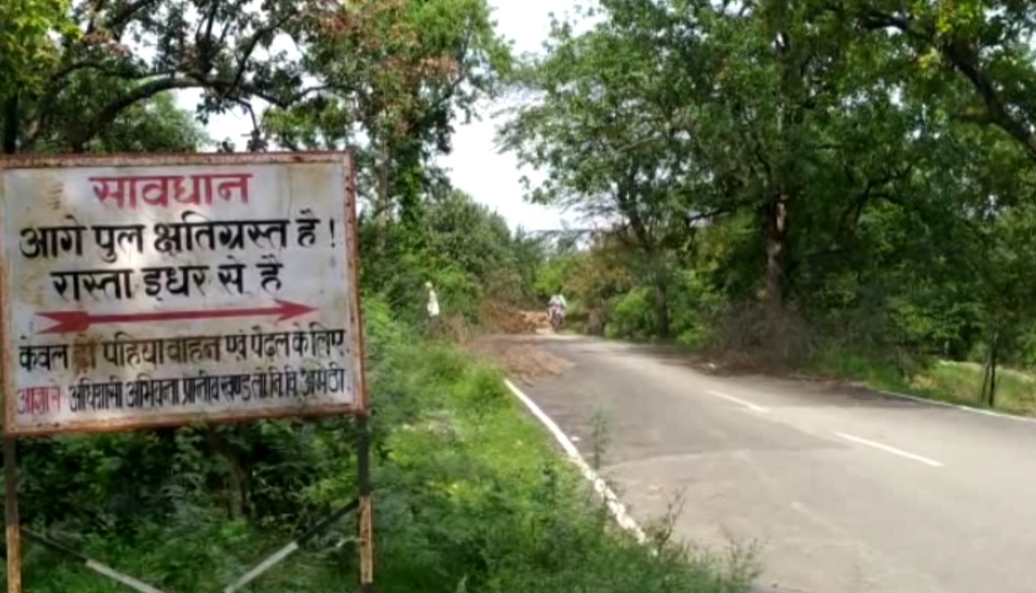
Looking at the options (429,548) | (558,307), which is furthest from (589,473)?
(558,307)

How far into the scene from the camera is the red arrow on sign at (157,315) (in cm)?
545

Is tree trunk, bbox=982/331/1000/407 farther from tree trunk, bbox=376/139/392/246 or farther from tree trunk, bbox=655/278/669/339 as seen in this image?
tree trunk, bbox=655/278/669/339

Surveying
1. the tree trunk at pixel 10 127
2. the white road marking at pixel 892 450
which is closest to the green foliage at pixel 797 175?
the white road marking at pixel 892 450

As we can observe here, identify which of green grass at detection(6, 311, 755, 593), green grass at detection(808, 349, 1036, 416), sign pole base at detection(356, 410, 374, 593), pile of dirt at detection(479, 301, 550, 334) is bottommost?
green grass at detection(808, 349, 1036, 416)

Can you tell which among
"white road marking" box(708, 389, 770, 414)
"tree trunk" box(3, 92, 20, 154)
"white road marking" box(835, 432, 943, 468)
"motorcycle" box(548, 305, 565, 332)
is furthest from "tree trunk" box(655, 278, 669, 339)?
"white road marking" box(835, 432, 943, 468)

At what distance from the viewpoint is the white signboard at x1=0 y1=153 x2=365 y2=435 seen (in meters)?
5.43

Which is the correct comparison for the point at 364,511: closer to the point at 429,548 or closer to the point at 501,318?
the point at 429,548

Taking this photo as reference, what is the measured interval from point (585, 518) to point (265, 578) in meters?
2.17

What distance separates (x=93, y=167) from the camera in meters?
5.46

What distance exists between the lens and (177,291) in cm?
554

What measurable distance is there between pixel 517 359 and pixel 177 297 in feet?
69.8

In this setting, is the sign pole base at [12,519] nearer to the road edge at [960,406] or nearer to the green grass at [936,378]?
the road edge at [960,406]

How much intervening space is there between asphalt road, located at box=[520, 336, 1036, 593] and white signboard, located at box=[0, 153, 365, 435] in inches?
158

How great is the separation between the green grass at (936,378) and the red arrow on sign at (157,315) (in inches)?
775
